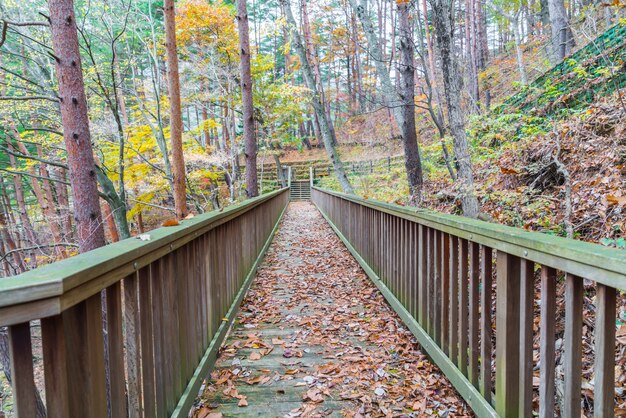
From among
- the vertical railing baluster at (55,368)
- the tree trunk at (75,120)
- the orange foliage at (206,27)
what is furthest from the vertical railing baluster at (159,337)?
the orange foliage at (206,27)

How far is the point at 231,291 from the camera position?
12.8 ft

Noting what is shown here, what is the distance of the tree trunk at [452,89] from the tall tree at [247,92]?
637cm

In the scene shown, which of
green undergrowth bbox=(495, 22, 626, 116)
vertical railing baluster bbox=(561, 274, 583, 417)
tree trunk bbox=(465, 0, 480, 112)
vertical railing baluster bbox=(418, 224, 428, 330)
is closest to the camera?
vertical railing baluster bbox=(561, 274, 583, 417)

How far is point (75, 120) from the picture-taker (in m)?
4.43

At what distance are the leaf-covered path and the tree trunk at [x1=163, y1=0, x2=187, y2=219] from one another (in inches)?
169

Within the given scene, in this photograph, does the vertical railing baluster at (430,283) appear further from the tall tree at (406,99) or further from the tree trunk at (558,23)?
the tree trunk at (558,23)

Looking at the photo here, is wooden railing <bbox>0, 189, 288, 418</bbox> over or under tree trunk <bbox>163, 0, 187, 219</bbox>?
under

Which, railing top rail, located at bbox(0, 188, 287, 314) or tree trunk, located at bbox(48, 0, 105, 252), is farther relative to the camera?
tree trunk, located at bbox(48, 0, 105, 252)

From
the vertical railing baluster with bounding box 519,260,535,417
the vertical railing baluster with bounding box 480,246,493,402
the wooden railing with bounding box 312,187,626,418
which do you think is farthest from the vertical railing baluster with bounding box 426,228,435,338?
the vertical railing baluster with bounding box 519,260,535,417

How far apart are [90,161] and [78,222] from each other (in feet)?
2.46

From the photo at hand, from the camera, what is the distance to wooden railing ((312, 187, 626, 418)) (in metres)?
1.26

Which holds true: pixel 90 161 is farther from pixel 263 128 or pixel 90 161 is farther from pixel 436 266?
pixel 263 128

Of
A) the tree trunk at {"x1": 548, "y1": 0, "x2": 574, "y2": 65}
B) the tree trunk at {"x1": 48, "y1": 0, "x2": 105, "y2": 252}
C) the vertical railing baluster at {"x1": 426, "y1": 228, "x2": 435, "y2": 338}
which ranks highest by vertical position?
the tree trunk at {"x1": 548, "y1": 0, "x2": 574, "y2": 65}

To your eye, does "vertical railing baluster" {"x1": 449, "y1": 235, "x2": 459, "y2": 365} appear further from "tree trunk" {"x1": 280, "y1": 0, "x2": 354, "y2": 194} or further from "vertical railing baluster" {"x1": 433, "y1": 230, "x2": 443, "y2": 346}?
"tree trunk" {"x1": 280, "y1": 0, "x2": 354, "y2": 194}
